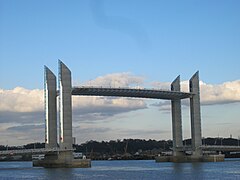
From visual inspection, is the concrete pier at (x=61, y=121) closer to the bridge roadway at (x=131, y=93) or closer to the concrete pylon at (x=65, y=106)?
the concrete pylon at (x=65, y=106)

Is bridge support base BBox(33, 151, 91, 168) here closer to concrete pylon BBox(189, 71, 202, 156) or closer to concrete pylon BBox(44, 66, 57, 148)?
concrete pylon BBox(44, 66, 57, 148)

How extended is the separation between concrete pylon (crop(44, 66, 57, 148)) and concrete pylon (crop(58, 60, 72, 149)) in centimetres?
346

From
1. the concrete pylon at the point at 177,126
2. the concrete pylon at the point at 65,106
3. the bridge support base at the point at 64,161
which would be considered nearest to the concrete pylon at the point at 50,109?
the bridge support base at the point at 64,161

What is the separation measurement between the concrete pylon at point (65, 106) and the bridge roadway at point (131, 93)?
108 inches

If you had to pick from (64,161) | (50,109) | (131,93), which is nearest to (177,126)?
(131,93)

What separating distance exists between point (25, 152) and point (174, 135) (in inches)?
1156

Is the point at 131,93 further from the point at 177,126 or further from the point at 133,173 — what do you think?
the point at 133,173

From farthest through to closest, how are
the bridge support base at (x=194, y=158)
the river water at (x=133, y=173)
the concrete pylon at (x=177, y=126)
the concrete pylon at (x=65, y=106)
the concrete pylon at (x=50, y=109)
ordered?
1. the concrete pylon at (x=177, y=126)
2. the bridge support base at (x=194, y=158)
3. the concrete pylon at (x=50, y=109)
4. the concrete pylon at (x=65, y=106)
5. the river water at (x=133, y=173)

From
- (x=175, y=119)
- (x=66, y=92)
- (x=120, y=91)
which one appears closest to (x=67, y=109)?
(x=66, y=92)

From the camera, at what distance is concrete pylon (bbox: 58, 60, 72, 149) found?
6875cm

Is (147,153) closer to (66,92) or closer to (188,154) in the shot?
(188,154)

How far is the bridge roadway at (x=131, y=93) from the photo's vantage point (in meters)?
75.5

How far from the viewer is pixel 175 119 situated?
88250 mm

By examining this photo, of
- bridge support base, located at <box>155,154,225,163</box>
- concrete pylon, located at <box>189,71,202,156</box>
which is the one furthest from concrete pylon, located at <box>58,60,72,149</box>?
bridge support base, located at <box>155,154,225,163</box>
